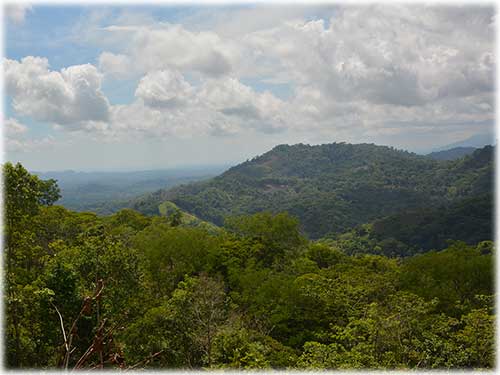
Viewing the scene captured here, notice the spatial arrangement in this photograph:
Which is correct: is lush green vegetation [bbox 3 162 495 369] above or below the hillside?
above

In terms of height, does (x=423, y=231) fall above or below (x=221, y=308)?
below

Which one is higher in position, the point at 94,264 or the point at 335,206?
the point at 94,264

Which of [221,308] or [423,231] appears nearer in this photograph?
[221,308]

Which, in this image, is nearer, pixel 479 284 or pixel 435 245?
pixel 479 284

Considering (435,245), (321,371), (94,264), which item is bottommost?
(435,245)

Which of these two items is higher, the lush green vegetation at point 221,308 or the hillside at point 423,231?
the lush green vegetation at point 221,308

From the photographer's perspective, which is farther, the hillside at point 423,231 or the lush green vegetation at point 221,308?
the hillside at point 423,231

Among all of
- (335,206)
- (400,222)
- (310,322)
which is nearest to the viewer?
(310,322)

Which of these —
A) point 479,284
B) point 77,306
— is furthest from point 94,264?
point 479,284

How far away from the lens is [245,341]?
13.6m

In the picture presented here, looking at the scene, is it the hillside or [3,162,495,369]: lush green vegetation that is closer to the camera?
[3,162,495,369]: lush green vegetation

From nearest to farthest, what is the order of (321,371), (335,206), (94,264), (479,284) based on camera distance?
(321,371)
(94,264)
(479,284)
(335,206)

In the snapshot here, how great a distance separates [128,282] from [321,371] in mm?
10700

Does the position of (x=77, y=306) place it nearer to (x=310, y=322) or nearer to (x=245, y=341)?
(x=245, y=341)
